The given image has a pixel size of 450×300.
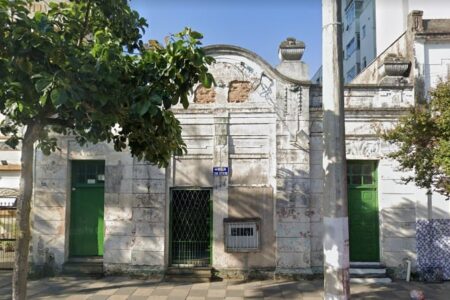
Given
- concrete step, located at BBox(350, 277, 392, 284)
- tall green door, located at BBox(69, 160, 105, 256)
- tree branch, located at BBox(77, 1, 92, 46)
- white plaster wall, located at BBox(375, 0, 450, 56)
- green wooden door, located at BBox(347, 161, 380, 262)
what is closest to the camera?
tree branch, located at BBox(77, 1, 92, 46)

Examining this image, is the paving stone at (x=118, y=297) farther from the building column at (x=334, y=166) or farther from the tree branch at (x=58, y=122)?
the building column at (x=334, y=166)

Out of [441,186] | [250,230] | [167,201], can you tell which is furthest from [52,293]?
[441,186]

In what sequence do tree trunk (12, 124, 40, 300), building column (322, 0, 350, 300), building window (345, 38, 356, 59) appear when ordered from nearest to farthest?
tree trunk (12, 124, 40, 300), building column (322, 0, 350, 300), building window (345, 38, 356, 59)

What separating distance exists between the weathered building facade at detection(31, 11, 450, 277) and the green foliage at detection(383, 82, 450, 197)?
289cm

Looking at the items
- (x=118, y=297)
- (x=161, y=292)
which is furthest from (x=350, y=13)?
(x=118, y=297)

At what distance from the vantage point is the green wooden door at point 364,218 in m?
9.80

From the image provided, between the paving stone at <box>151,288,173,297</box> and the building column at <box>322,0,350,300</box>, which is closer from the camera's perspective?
the building column at <box>322,0,350,300</box>

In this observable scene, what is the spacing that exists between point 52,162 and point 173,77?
6162 millimetres

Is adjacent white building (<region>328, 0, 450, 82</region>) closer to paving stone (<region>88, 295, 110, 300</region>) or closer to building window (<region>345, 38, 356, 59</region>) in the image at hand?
building window (<region>345, 38, 356, 59</region>)

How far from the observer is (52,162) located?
32.8 ft

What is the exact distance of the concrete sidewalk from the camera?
818 cm

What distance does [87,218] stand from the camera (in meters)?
10.1

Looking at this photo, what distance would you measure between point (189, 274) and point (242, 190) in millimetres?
2335

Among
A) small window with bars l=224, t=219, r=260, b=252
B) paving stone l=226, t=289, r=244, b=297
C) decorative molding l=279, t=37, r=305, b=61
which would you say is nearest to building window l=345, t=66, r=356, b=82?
decorative molding l=279, t=37, r=305, b=61
